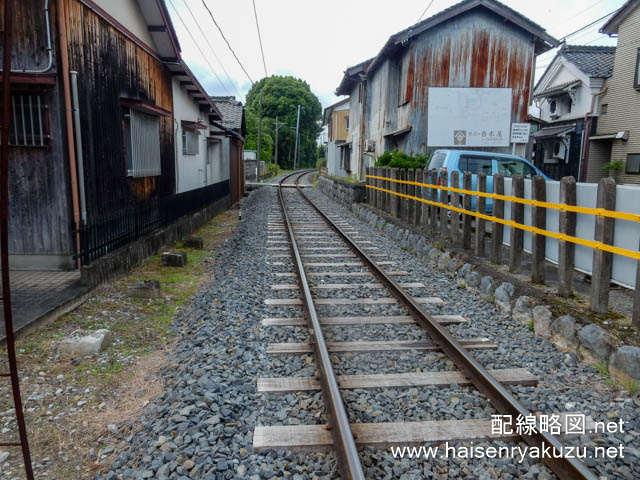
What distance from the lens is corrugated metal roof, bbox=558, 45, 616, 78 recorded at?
26.8 meters

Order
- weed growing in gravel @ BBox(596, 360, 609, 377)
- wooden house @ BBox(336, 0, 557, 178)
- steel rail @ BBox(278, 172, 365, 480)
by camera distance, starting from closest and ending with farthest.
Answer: steel rail @ BBox(278, 172, 365, 480), weed growing in gravel @ BBox(596, 360, 609, 377), wooden house @ BBox(336, 0, 557, 178)

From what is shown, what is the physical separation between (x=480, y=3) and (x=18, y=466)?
20.9m

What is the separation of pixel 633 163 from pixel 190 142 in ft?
63.1

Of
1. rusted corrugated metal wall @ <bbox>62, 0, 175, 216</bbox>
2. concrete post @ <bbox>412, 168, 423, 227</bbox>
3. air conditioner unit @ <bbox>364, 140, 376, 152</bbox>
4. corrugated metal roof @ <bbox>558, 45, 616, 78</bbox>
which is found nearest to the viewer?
rusted corrugated metal wall @ <bbox>62, 0, 175, 216</bbox>

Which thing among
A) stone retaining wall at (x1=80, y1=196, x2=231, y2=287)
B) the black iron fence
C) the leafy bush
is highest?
the leafy bush

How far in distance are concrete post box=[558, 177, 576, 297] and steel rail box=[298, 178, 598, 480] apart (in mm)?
1685

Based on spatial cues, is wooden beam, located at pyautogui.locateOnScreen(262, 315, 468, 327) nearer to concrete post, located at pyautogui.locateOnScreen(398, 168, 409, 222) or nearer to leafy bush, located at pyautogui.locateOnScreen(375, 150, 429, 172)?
concrete post, located at pyautogui.locateOnScreen(398, 168, 409, 222)

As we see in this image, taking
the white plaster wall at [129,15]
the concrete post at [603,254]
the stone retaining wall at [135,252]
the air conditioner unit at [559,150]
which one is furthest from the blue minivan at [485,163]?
the air conditioner unit at [559,150]

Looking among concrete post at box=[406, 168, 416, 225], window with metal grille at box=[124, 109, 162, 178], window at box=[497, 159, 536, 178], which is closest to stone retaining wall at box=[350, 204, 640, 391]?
concrete post at box=[406, 168, 416, 225]

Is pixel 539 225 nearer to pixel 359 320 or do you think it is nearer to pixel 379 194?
pixel 359 320

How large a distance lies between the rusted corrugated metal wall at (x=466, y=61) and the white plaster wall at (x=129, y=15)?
471 inches

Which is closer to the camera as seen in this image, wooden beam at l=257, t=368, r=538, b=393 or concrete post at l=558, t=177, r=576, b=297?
wooden beam at l=257, t=368, r=538, b=393

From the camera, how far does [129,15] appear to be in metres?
9.77

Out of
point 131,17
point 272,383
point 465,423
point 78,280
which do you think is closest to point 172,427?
point 272,383
